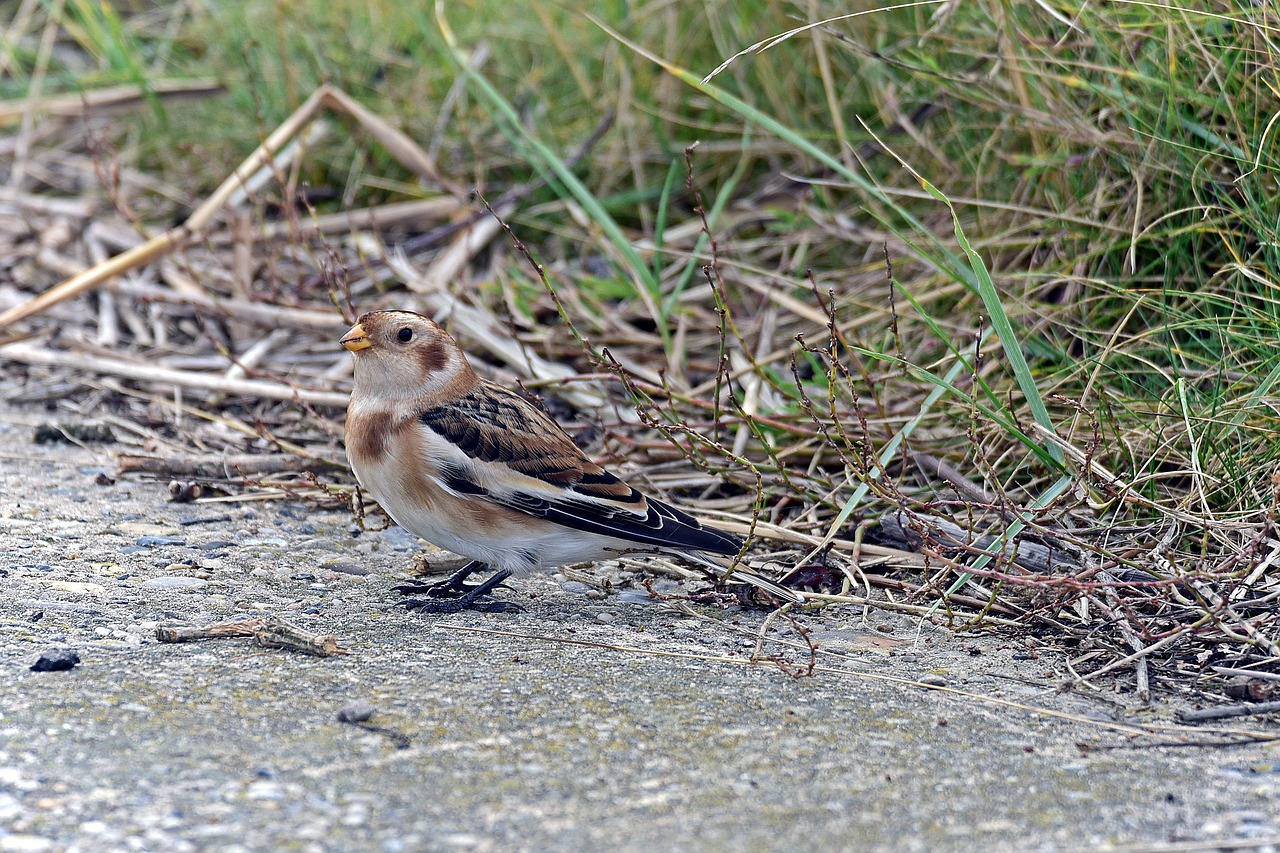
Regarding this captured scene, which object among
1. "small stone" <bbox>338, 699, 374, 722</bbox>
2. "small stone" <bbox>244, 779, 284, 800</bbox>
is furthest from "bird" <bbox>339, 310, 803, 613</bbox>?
"small stone" <bbox>244, 779, 284, 800</bbox>

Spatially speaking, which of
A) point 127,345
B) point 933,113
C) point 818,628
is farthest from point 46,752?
point 933,113

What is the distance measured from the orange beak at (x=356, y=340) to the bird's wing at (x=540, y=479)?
26cm

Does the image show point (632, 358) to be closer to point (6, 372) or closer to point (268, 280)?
point (268, 280)

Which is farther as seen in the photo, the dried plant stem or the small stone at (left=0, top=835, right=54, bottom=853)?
the dried plant stem

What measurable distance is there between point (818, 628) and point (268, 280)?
125 inches

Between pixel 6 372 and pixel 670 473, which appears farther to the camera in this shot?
pixel 6 372

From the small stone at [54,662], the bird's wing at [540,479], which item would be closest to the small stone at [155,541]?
the bird's wing at [540,479]

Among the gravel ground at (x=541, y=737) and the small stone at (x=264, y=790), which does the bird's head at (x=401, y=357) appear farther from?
the small stone at (x=264, y=790)

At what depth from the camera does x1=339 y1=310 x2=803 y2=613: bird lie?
3340 millimetres

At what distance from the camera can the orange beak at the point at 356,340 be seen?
3.62m

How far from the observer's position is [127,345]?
5230 mm

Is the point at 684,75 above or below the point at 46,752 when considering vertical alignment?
above

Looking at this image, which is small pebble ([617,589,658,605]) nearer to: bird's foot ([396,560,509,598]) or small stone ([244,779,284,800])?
bird's foot ([396,560,509,598])

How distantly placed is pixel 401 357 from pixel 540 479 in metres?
0.53
